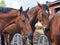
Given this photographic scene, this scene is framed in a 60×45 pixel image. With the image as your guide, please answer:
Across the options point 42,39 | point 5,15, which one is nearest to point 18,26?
point 5,15

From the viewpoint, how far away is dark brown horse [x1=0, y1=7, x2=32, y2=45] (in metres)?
4.36

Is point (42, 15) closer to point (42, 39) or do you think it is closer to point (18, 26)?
point (42, 39)

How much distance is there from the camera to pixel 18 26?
4.50m

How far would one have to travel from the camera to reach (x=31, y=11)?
17.3 ft

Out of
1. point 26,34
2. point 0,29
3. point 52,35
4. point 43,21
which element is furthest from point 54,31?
point 0,29

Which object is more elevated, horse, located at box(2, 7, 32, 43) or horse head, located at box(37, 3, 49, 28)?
horse head, located at box(37, 3, 49, 28)

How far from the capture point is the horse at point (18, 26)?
172 inches

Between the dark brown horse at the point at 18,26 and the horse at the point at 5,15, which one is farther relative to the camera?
the horse at the point at 5,15

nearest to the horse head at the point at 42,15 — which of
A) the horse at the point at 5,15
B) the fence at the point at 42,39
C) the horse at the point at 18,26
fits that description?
the fence at the point at 42,39

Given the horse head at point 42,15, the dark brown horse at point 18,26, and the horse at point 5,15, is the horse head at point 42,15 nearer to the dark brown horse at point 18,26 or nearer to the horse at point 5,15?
the dark brown horse at point 18,26

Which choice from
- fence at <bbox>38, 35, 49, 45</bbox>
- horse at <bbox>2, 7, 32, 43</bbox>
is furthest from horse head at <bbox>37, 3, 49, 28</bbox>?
horse at <bbox>2, 7, 32, 43</bbox>

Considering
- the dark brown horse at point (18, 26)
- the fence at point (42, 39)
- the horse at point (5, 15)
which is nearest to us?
the dark brown horse at point (18, 26)

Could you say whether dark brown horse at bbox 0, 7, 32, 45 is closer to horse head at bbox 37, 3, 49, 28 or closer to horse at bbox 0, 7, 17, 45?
horse at bbox 0, 7, 17, 45

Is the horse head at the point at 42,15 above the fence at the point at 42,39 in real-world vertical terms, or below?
above
